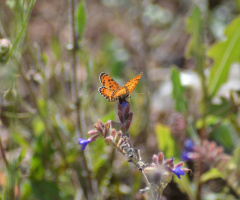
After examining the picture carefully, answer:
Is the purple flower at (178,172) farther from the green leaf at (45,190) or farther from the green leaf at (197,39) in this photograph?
the green leaf at (197,39)

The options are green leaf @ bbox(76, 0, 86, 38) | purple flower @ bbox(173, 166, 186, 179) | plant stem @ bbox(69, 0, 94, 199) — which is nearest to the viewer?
purple flower @ bbox(173, 166, 186, 179)

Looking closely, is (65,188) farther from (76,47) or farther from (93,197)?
(76,47)

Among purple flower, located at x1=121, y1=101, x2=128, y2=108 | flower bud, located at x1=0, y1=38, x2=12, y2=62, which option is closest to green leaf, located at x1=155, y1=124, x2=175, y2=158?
purple flower, located at x1=121, y1=101, x2=128, y2=108

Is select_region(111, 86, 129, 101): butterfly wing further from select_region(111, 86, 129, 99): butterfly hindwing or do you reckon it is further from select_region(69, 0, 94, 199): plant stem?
select_region(69, 0, 94, 199): plant stem

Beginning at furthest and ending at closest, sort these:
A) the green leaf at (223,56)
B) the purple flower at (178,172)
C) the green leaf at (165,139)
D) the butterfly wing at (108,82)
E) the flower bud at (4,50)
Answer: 1. the green leaf at (223,56)
2. the green leaf at (165,139)
3. the flower bud at (4,50)
4. the butterfly wing at (108,82)
5. the purple flower at (178,172)

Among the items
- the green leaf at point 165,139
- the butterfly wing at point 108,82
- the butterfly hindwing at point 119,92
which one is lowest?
the butterfly hindwing at point 119,92

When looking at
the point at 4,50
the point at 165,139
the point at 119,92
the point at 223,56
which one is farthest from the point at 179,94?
the point at 4,50

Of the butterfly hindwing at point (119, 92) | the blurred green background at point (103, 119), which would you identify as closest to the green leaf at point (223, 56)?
the blurred green background at point (103, 119)

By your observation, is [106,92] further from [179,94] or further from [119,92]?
[179,94]

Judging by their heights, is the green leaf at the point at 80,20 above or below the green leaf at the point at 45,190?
above
